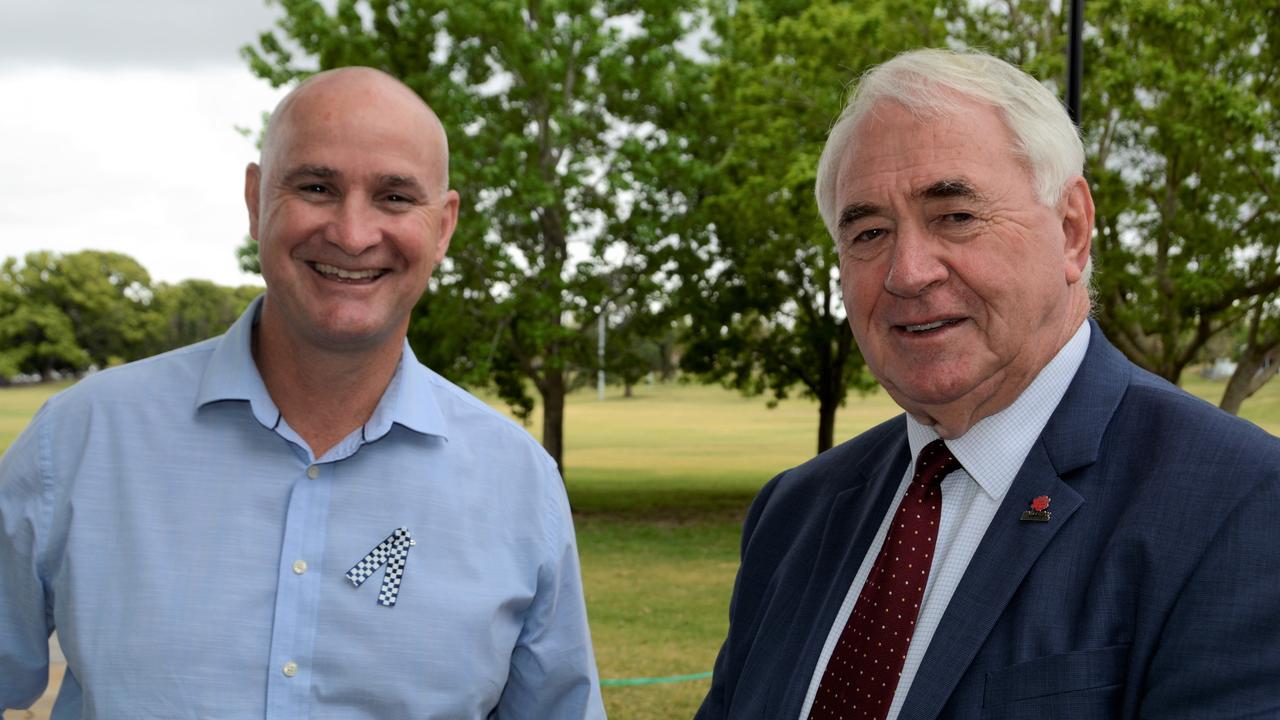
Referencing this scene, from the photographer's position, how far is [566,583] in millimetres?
2777

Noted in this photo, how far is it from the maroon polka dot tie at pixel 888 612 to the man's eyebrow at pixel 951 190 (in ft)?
1.65

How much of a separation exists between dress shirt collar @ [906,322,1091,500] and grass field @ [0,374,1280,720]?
6853mm

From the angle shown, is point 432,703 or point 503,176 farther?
point 503,176

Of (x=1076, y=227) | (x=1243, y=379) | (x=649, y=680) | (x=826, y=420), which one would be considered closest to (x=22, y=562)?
(x=1076, y=227)

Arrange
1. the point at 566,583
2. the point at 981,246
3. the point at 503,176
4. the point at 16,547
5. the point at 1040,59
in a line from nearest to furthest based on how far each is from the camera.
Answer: the point at 981,246 < the point at 16,547 < the point at 566,583 < the point at 1040,59 < the point at 503,176

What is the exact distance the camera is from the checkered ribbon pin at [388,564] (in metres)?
2.52

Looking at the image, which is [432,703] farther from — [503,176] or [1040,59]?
[503,176]

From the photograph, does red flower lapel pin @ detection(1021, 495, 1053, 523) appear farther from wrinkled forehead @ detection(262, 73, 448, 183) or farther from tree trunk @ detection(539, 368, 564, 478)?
tree trunk @ detection(539, 368, 564, 478)

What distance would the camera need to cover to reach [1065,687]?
1848 mm

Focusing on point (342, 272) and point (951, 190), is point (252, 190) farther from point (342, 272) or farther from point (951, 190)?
point (951, 190)

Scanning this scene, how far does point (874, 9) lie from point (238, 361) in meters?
15.5

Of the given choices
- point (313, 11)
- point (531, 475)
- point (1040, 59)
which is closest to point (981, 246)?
point (531, 475)

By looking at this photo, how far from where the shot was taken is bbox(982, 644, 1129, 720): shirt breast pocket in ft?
5.99

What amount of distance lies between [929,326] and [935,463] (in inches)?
11.6
